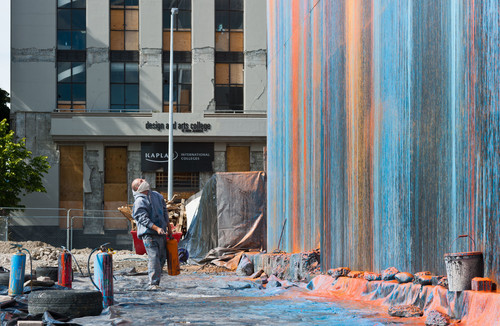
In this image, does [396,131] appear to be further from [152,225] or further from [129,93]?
[129,93]

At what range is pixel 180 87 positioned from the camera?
4284 centimetres

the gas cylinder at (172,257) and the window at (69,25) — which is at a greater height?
the window at (69,25)

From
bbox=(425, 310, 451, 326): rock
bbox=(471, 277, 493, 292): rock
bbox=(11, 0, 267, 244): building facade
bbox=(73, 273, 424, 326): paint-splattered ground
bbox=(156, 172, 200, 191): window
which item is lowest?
bbox=(73, 273, 424, 326): paint-splattered ground

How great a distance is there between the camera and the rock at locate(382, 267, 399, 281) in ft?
26.9

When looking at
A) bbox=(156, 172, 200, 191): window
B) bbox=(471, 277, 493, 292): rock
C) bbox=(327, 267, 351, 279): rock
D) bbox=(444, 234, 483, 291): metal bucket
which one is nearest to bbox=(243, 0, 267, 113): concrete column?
bbox=(156, 172, 200, 191): window

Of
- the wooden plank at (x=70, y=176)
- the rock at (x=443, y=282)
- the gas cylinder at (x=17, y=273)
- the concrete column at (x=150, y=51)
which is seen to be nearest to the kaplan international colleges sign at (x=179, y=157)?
the concrete column at (x=150, y=51)

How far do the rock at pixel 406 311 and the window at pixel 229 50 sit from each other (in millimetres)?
36138

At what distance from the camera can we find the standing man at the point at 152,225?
10984 millimetres

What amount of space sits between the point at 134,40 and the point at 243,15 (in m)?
6.49

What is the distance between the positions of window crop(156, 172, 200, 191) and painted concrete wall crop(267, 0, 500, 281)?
28359mm

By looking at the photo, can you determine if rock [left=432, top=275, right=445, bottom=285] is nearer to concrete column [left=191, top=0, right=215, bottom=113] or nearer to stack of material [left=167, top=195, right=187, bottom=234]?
stack of material [left=167, top=195, right=187, bottom=234]

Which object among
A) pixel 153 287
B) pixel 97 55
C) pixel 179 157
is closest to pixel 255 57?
pixel 179 157

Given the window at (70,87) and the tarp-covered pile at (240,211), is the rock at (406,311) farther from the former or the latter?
the window at (70,87)

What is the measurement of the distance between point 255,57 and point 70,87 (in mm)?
10682
